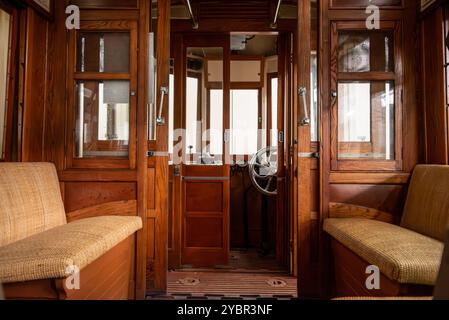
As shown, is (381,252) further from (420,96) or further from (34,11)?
(34,11)

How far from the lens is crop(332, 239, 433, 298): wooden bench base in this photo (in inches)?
52.6

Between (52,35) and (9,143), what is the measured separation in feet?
2.80

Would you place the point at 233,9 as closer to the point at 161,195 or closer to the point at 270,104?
the point at 270,104

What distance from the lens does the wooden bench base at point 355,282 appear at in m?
1.34

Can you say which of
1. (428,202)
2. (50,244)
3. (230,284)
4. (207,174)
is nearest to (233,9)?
(207,174)

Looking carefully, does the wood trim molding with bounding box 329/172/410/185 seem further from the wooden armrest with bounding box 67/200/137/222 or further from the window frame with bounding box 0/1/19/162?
the window frame with bounding box 0/1/19/162

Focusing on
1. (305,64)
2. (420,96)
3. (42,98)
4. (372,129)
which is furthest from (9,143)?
(420,96)

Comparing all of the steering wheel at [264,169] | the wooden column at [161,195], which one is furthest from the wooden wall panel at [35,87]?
the steering wheel at [264,169]

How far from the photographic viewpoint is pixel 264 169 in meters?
3.79

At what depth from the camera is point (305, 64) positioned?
2.26 metres

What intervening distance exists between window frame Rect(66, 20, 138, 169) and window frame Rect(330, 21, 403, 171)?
1418mm

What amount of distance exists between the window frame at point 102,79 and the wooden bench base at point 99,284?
581 millimetres

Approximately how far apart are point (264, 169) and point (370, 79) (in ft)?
5.81
